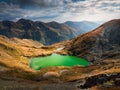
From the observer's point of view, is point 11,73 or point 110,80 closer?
point 110,80

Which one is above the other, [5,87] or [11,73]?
[5,87]

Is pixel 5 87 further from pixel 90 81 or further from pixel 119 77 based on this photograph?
pixel 119 77

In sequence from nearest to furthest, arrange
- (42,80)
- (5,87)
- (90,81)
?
1. (5,87)
2. (90,81)
3. (42,80)

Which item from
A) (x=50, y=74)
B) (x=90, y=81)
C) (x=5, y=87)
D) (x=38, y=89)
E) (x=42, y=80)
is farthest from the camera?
(x=50, y=74)

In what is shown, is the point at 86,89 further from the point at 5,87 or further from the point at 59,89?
the point at 5,87

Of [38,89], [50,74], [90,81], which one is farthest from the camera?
[50,74]

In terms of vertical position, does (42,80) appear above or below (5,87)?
below

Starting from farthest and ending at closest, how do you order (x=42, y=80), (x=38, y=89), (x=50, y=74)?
(x=50, y=74) → (x=42, y=80) → (x=38, y=89)

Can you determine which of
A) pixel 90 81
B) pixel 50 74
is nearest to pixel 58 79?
pixel 50 74

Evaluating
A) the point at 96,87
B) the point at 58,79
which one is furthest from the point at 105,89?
the point at 58,79
